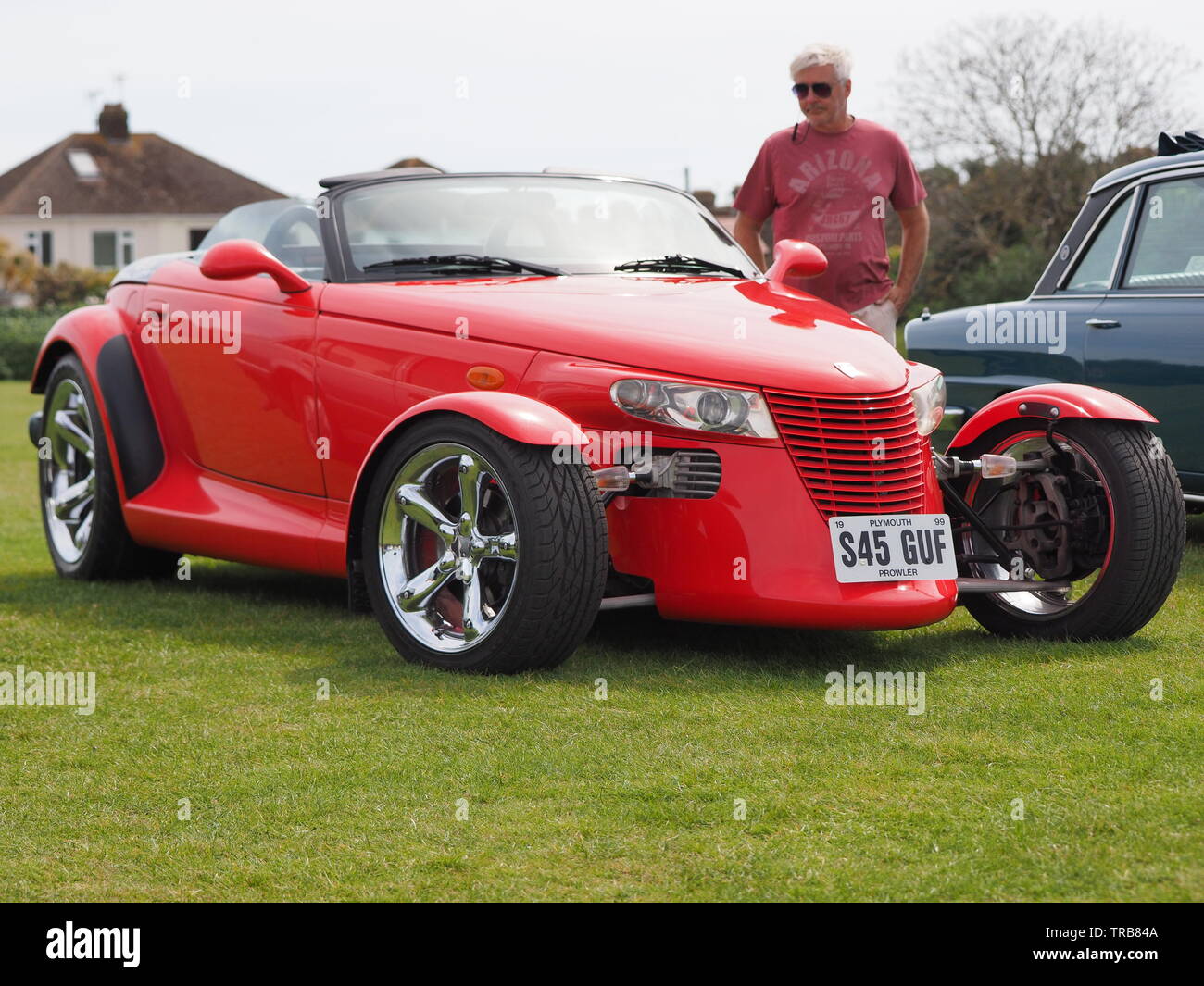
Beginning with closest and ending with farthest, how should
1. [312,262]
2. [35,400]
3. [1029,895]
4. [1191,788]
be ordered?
1. [1029,895]
2. [1191,788]
3. [312,262]
4. [35,400]

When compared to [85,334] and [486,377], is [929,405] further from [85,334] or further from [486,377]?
[85,334]

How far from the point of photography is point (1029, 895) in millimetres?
3244

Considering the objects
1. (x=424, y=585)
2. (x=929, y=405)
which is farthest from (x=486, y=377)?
(x=929, y=405)

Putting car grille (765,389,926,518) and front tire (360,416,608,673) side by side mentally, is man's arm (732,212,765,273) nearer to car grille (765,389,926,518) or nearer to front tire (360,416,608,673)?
car grille (765,389,926,518)

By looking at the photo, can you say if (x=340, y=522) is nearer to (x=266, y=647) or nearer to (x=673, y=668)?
(x=266, y=647)

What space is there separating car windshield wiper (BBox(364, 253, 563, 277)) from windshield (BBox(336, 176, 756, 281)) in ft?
0.05

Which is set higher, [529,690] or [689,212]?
[689,212]

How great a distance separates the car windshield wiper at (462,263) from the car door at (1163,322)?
8.90 ft

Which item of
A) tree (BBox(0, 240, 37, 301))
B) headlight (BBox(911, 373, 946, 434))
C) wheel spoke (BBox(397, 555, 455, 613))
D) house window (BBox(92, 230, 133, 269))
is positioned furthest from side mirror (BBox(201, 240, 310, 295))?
house window (BBox(92, 230, 133, 269))

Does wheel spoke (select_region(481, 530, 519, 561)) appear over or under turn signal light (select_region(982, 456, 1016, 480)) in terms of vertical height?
under

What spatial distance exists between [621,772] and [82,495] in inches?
162

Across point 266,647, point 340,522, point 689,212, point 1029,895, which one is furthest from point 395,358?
point 1029,895

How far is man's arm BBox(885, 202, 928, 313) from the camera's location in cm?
768
